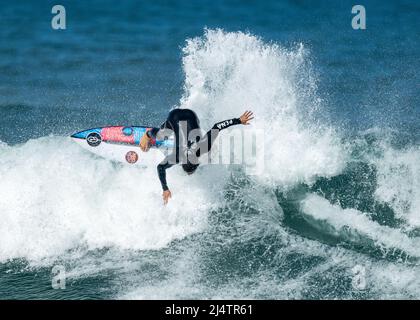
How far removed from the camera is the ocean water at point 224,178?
460 inches

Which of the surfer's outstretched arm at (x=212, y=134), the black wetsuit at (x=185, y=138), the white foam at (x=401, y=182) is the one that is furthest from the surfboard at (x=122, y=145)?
the white foam at (x=401, y=182)

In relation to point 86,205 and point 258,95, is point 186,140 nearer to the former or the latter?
point 86,205

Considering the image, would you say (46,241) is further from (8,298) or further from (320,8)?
(320,8)

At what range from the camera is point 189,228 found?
13.3 meters

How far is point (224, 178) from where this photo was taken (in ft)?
48.3

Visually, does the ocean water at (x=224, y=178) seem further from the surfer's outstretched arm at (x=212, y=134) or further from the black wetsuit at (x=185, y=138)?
the surfer's outstretched arm at (x=212, y=134)

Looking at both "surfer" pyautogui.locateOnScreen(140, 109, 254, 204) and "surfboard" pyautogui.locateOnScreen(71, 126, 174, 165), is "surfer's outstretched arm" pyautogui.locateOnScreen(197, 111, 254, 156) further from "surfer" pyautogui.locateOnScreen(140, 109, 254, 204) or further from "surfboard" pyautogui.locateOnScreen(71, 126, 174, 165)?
"surfboard" pyautogui.locateOnScreen(71, 126, 174, 165)

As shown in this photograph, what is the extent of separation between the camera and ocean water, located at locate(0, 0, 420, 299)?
11.7 metres

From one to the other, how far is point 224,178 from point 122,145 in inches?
102

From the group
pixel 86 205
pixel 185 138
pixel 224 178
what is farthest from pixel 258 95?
pixel 86 205
